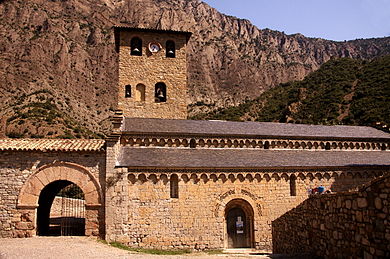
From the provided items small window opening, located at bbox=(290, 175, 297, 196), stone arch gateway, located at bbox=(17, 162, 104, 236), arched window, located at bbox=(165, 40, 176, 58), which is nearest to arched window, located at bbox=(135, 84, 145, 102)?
arched window, located at bbox=(165, 40, 176, 58)

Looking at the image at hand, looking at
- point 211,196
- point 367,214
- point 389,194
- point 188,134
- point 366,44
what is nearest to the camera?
point 389,194

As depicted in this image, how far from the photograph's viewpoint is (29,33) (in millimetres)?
77812

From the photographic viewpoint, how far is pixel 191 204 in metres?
15.9

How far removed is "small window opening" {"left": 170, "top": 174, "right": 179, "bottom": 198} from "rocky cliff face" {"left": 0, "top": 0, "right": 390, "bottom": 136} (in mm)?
38656

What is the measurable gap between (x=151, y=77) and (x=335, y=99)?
4455cm

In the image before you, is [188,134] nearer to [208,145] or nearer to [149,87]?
[208,145]

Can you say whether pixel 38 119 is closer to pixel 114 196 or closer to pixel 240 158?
pixel 114 196

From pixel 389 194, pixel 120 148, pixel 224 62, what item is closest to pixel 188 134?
pixel 120 148

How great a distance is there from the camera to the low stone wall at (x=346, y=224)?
617 centimetres

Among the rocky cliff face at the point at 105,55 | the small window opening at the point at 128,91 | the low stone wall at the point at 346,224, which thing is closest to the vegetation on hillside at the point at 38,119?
the rocky cliff face at the point at 105,55

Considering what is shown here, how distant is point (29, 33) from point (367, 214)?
86.7 meters

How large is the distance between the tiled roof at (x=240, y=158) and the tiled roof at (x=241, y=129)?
41.3 inches

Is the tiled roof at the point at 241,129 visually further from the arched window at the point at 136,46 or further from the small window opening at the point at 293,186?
the arched window at the point at 136,46

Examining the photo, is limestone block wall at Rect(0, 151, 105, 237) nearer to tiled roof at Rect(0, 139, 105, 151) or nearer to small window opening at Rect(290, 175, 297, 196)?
tiled roof at Rect(0, 139, 105, 151)
